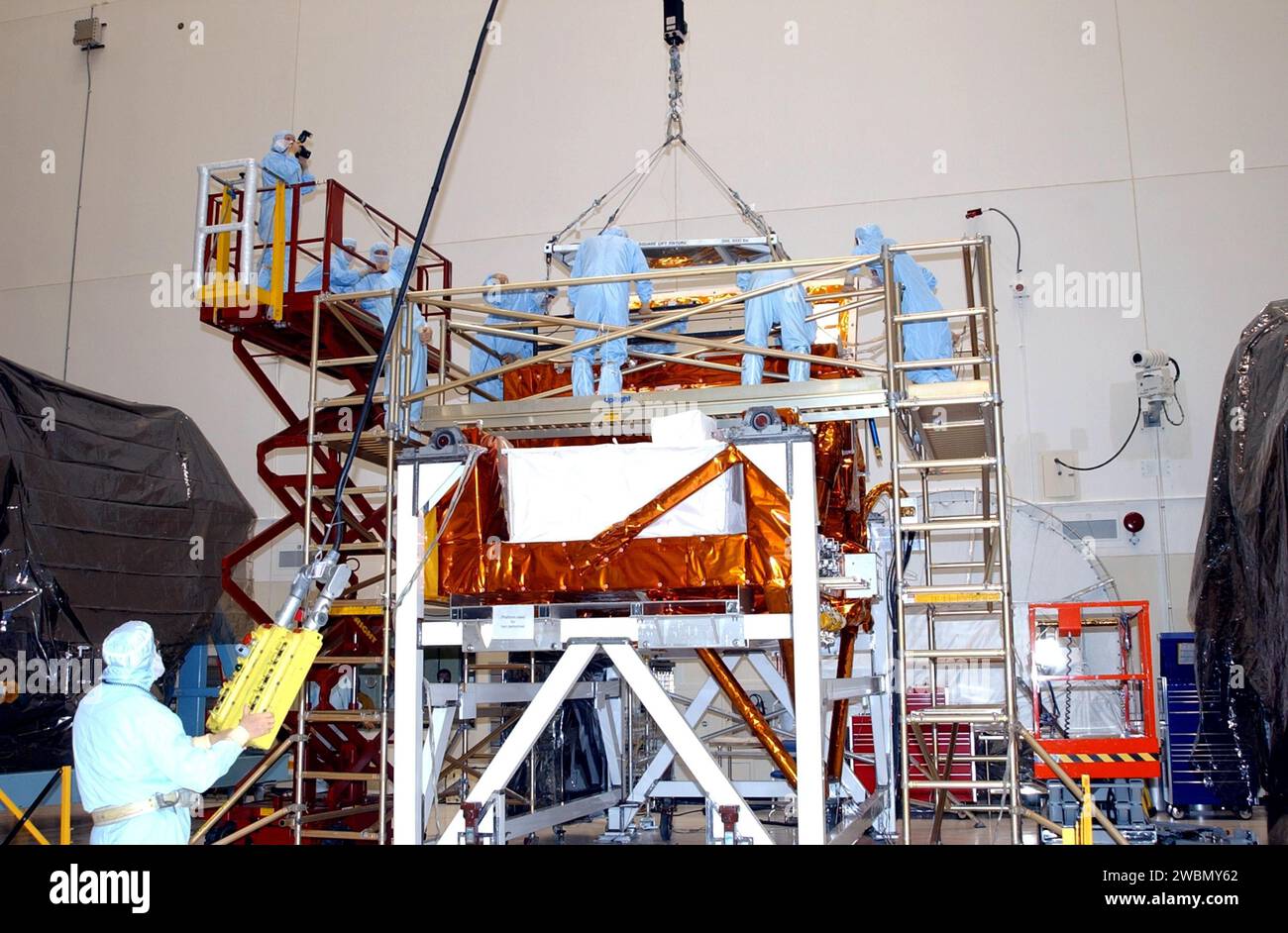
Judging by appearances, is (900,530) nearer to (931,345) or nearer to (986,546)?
(931,345)

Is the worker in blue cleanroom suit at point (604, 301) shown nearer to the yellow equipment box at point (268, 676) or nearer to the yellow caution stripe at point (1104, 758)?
the yellow equipment box at point (268, 676)

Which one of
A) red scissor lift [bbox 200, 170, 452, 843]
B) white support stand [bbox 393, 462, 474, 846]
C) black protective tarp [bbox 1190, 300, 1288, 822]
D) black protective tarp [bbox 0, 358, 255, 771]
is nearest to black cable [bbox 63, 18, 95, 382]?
black protective tarp [bbox 0, 358, 255, 771]

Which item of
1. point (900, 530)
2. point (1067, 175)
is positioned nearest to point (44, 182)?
point (1067, 175)

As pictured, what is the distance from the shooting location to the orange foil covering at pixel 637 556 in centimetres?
698

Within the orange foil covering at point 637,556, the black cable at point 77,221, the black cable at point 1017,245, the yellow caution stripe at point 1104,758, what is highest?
the black cable at point 77,221

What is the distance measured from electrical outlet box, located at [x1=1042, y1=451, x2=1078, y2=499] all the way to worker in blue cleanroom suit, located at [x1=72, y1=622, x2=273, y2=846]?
37.4 feet

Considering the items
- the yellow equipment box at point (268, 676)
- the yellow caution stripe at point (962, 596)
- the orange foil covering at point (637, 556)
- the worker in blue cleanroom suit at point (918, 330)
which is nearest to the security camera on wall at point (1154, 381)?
the worker in blue cleanroom suit at point (918, 330)

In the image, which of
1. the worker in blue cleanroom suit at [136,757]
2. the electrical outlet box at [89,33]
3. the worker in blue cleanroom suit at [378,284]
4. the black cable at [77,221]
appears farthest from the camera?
the electrical outlet box at [89,33]

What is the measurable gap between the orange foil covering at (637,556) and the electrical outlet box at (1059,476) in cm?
806

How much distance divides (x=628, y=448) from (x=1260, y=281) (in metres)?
10.5

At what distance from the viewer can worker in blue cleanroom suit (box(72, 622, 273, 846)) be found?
5094 mm

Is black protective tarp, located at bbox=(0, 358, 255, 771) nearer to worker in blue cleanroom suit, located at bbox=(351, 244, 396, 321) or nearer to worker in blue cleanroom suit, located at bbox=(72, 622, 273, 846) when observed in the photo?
worker in blue cleanroom suit, located at bbox=(351, 244, 396, 321)

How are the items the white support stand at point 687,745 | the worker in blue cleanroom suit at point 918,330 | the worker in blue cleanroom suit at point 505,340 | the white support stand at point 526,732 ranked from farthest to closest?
the worker in blue cleanroom suit at point 505,340 < the worker in blue cleanroom suit at point 918,330 < the white support stand at point 526,732 < the white support stand at point 687,745
